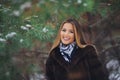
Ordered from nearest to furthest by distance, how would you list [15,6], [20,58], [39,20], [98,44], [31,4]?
1. [15,6]
2. [31,4]
3. [39,20]
4. [20,58]
5. [98,44]

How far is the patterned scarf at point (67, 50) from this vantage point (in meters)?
4.08

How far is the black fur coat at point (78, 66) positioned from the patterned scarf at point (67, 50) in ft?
0.12

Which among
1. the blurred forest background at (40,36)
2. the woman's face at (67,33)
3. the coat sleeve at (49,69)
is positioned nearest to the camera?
the woman's face at (67,33)

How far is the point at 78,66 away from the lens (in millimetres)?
4211

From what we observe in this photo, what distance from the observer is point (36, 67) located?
17.5 feet

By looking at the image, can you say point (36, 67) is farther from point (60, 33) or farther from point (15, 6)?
point (15, 6)

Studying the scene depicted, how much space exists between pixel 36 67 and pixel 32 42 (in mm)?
547

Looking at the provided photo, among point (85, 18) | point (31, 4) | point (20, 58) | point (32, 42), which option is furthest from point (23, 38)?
point (31, 4)

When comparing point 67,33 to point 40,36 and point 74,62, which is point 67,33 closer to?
point 74,62

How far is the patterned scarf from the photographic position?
4078 mm

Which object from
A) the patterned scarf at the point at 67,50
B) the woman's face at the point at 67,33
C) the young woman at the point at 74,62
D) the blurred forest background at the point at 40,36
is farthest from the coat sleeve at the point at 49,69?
the blurred forest background at the point at 40,36

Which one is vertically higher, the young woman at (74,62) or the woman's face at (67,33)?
the woman's face at (67,33)

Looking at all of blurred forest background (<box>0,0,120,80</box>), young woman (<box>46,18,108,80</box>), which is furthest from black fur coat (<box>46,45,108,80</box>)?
blurred forest background (<box>0,0,120,80</box>)

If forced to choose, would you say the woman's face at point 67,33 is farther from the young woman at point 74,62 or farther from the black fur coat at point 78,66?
the black fur coat at point 78,66
